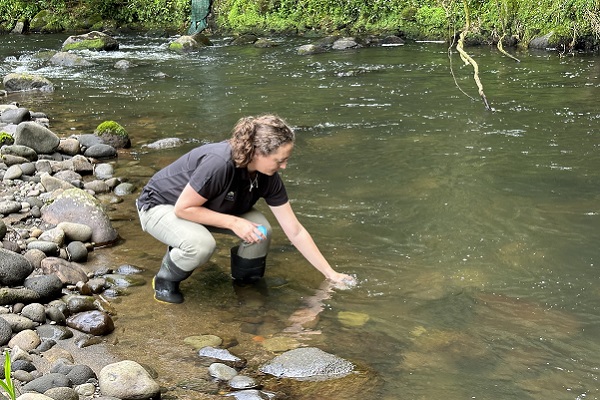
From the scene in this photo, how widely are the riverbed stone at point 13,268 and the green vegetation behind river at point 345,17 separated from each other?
8.93 metres

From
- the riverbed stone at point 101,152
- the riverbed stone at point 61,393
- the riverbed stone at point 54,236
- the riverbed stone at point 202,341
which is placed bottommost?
the riverbed stone at point 202,341

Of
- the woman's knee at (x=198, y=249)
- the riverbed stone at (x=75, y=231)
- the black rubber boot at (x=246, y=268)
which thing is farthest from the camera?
the riverbed stone at (x=75, y=231)

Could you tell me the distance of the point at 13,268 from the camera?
191 inches

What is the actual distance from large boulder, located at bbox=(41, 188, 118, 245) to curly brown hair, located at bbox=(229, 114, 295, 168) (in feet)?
7.09

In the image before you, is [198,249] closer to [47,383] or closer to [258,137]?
[258,137]

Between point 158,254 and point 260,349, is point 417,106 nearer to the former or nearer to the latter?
point 158,254

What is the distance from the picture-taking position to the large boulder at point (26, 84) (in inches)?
549

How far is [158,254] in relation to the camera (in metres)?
5.82

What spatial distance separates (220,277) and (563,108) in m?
6.99

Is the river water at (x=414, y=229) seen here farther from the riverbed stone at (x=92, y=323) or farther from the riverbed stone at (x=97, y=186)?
the riverbed stone at (x=97, y=186)

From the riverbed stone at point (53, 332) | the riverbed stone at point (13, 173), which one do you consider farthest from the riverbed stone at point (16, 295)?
the riverbed stone at point (13, 173)

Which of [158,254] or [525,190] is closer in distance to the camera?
[158,254]

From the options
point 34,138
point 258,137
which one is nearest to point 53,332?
point 258,137

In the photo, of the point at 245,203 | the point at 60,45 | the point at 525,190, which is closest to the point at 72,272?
the point at 245,203
